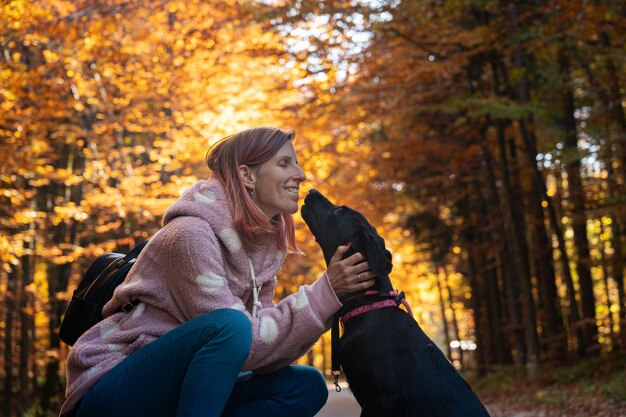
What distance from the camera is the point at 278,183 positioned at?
2664 mm

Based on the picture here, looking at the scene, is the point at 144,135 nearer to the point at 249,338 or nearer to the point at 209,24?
the point at 209,24

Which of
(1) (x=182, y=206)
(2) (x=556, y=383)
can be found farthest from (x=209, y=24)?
(1) (x=182, y=206)

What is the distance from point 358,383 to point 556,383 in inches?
281

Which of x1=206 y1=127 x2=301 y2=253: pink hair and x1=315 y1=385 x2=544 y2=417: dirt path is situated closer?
x1=206 y1=127 x2=301 y2=253: pink hair

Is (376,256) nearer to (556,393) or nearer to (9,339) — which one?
(556,393)

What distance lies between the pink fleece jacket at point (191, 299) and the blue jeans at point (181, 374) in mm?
69

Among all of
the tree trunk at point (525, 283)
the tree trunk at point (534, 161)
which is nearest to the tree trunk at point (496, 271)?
the tree trunk at point (525, 283)

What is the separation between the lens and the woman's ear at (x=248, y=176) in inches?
104

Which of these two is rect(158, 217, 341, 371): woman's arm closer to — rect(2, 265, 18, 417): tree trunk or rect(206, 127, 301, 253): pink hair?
rect(206, 127, 301, 253): pink hair

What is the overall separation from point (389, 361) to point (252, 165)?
0.87 metres

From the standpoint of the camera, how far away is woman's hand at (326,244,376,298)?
2.55 m

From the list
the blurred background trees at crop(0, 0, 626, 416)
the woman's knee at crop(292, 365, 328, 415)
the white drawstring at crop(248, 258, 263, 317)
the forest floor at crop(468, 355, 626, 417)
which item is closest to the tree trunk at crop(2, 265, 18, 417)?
the blurred background trees at crop(0, 0, 626, 416)

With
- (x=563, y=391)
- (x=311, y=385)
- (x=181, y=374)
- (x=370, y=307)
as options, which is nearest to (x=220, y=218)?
(x=181, y=374)

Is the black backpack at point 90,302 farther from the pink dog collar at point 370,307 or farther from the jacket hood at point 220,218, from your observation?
the pink dog collar at point 370,307
